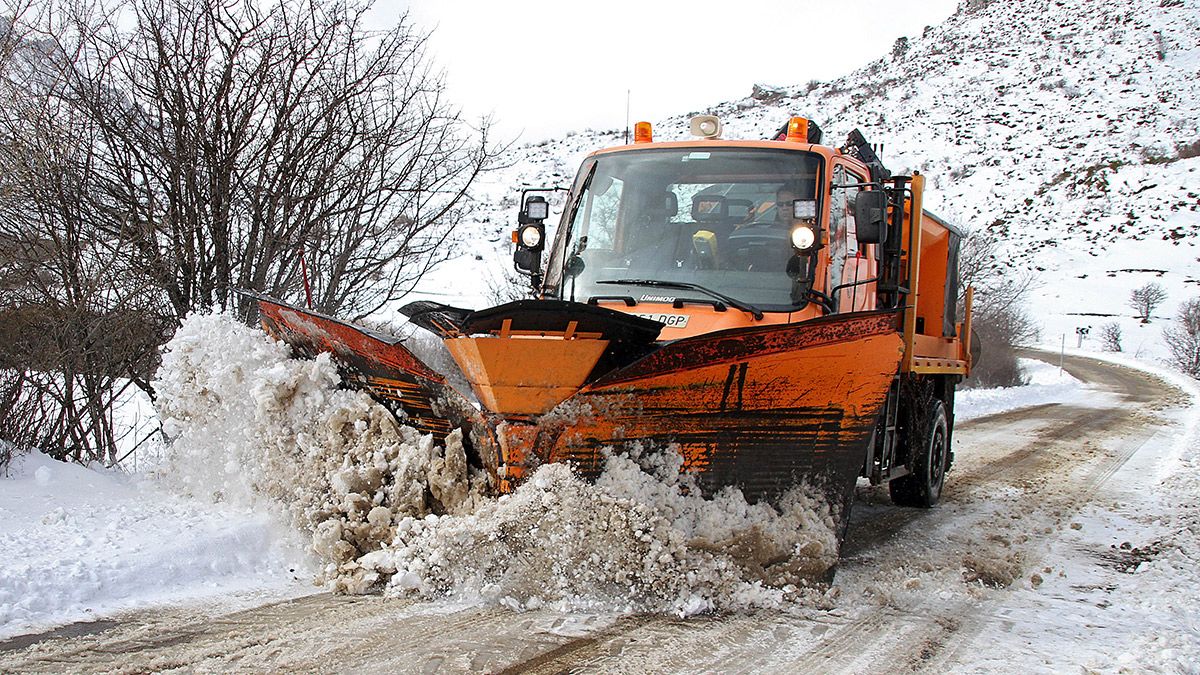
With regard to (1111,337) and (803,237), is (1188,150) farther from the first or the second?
(803,237)

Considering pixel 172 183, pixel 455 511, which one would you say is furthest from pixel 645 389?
pixel 172 183

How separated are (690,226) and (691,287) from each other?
51 centimetres

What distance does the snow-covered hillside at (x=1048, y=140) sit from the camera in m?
46.7

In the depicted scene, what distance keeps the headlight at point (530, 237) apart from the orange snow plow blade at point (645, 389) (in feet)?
5.39

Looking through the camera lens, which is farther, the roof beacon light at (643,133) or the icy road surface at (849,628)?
the roof beacon light at (643,133)

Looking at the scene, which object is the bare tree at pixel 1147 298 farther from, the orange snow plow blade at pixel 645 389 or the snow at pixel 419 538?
the orange snow plow blade at pixel 645 389

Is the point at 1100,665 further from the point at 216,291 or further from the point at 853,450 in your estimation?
the point at 216,291

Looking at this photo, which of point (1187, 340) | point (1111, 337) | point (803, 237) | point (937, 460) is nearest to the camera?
point (803, 237)

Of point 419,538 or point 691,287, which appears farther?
point 691,287

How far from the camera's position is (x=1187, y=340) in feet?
127

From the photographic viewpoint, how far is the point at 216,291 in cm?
681

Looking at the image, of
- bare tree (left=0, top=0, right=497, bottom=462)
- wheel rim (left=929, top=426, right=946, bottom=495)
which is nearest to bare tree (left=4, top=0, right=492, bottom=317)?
bare tree (left=0, top=0, right=497, bottom=462)

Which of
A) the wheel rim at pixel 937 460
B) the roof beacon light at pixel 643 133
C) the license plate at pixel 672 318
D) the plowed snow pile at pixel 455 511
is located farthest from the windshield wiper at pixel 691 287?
the wheel rim at pixel 937 460

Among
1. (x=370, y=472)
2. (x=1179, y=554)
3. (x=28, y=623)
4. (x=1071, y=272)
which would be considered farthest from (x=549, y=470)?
(x=1071, y=272)
